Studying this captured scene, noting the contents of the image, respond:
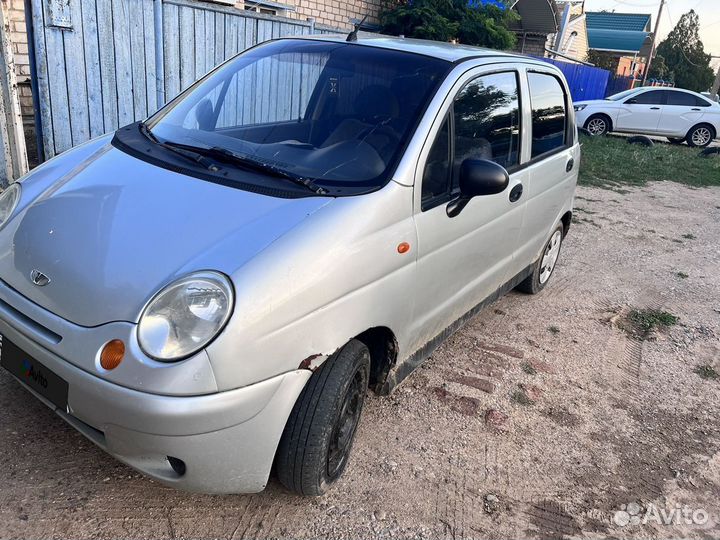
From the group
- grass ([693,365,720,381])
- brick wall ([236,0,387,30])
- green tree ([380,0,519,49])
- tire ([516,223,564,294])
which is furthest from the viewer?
green tree ([380,0,519,49])

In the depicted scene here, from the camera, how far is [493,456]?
3.02 m

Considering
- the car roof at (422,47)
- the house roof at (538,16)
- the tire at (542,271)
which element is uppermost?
the house roof at (538,16)

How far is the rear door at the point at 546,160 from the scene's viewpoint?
158 inches

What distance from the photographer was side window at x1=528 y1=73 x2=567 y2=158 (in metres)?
4.02

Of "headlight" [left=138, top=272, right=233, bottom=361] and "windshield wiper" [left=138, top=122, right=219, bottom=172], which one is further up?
"windshield wiper" [left=138, top=122, right=219, bottom=172]

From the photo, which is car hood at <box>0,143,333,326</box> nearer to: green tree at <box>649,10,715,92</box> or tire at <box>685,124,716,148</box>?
tire at <box>685,124,716,148</box>

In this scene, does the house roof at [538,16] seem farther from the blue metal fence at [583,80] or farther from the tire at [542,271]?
the tire at [542,271]

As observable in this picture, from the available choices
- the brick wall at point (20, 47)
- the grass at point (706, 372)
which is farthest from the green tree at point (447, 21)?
the grass at point (706, 372)

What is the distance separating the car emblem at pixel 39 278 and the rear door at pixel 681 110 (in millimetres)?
18793

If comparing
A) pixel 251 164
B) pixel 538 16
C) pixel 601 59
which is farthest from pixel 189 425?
pixel 601 59

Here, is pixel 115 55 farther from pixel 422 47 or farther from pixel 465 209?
pixel 465 209

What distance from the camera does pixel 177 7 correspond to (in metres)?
6.99

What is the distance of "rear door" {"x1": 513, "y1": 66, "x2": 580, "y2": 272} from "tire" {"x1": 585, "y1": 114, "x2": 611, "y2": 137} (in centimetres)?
1381

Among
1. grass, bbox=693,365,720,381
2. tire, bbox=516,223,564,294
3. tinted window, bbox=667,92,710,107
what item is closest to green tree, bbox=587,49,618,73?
tinted window, bbox=667,92,710,107
